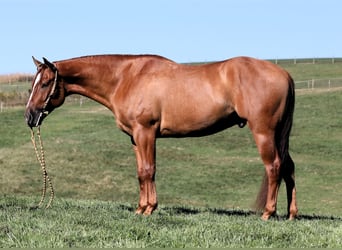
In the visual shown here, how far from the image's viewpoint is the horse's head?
380 inches

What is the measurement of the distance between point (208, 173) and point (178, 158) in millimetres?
3051

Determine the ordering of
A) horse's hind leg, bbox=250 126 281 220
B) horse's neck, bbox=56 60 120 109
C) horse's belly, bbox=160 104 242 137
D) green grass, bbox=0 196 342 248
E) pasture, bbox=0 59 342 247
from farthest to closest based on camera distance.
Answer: horse's neck, bbox=56 60 120 109 < horse's belly, bbox=160 104 242 137 < horse's hind leg, bbox=250 126 281 220 < pasture, bbox=0 59 342 247 < green grass, bbox=0 196 342 248

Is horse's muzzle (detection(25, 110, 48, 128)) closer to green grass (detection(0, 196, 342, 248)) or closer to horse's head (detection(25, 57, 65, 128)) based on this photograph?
horse's head (detection(25, 57, 65, 128))

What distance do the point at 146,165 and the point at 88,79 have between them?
161 cm

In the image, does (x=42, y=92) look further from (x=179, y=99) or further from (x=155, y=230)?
(x=155, y=230)

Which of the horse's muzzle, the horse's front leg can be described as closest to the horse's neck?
the horse's muzzle

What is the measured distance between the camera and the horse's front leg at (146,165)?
932cm

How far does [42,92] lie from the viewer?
9695mm

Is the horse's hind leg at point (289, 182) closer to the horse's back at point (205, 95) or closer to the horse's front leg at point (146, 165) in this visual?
the horse's back at point (205, 95)

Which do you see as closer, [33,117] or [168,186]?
[33,117]

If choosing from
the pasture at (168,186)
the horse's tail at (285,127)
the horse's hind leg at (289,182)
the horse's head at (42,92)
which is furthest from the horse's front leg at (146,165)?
the horse's hind leg at (289,182)

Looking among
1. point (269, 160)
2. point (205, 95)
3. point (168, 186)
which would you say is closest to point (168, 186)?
point (168, 186)

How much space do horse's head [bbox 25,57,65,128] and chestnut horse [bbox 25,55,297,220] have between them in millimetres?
15

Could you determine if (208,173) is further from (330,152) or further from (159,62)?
(159,62)
